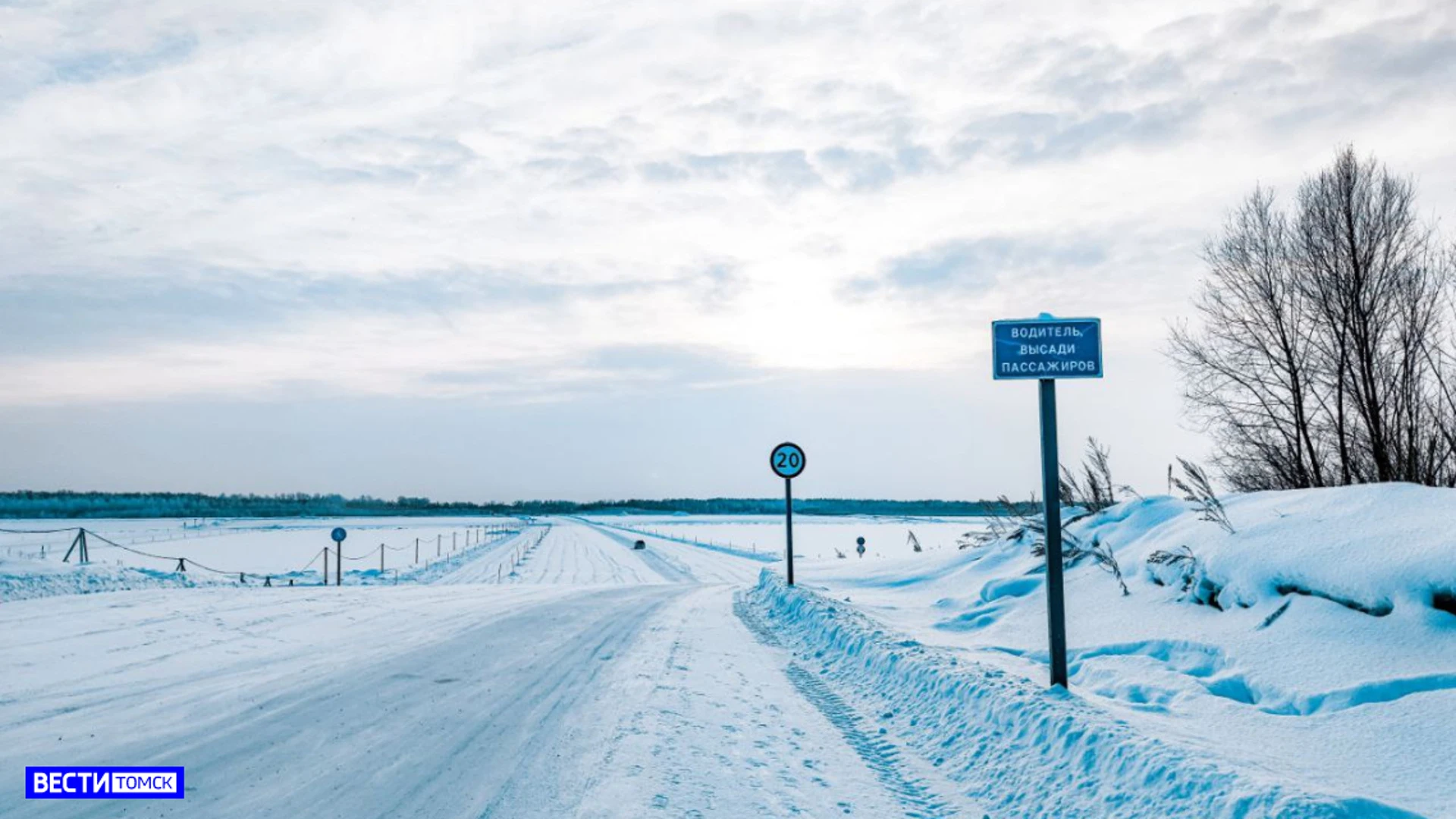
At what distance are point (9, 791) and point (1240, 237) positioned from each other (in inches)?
1148

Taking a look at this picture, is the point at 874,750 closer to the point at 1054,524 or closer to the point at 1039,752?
the point at 1039,752

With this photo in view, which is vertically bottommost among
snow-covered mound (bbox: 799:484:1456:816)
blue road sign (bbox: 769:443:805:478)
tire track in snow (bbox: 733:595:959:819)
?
tire track in snow (bbox: 733:595:959:819)

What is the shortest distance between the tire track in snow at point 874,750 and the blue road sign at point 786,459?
901cm

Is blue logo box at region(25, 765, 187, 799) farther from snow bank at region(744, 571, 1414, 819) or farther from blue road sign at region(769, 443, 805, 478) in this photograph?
blue road sign at region(769, 443, 805, 478)

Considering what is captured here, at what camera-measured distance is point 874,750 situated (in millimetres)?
6395

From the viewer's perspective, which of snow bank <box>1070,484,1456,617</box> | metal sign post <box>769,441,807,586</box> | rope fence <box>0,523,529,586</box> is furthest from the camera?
rope fence <box>0,523,529,586</box>

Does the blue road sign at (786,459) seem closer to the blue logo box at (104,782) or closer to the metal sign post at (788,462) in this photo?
the metal sign post at (788,462)

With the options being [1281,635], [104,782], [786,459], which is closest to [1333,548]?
[1281,635]

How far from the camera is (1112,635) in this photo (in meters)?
9.29

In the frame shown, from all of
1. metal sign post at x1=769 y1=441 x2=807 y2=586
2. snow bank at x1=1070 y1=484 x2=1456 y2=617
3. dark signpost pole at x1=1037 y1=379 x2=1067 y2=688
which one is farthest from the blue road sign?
dark signpost pole at x1=1037 y1=379 x2=1067 y2=688

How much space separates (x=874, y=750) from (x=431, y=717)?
11.8 feet

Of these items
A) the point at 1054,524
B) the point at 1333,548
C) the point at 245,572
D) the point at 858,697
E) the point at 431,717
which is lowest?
the point at 245,572

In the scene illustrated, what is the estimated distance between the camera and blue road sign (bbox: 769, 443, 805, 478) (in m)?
19.0

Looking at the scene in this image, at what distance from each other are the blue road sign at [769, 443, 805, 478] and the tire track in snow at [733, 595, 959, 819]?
9009 mm
